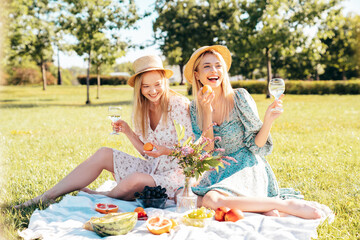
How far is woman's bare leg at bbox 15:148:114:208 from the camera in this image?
13.9 feet

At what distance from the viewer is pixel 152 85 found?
423 centimetres

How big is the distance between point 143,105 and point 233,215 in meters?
1.77

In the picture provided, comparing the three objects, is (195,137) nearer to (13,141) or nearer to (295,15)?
(13,141)

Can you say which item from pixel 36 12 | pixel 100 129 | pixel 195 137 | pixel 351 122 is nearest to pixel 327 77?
pixel 36 12

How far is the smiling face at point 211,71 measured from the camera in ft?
13.5

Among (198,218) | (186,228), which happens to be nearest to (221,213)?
(198,218)

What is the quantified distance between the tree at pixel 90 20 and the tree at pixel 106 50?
14 centimetres

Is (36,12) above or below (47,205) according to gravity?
above

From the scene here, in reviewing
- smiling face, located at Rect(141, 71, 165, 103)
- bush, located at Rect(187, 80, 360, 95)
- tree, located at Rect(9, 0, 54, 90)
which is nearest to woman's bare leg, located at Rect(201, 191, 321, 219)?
smiling face, located at Rect(141, 71, 165, 103)

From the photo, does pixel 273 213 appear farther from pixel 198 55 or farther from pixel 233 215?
pixel 198 55

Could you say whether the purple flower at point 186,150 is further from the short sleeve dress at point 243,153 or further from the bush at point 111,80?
the bush at point 111,80

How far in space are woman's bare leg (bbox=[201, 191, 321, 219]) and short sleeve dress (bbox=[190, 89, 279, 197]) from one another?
0.21 m

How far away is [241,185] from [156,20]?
24.7 meters

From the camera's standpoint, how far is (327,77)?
48906mm
